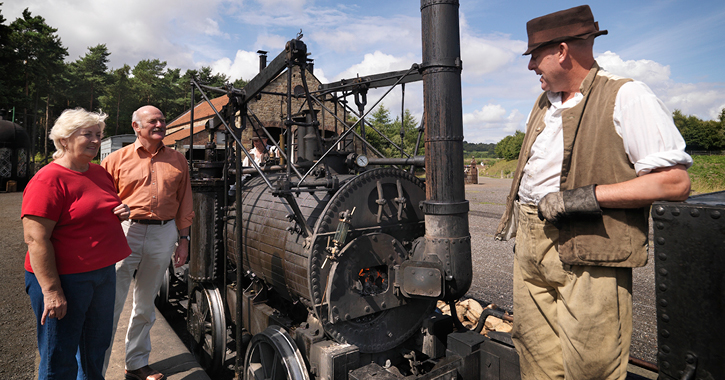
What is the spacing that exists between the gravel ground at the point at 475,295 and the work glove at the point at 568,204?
127 inches

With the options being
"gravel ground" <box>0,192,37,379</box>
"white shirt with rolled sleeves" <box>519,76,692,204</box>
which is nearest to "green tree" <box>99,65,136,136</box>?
"gravel ground" <box>0,192,37,379</box>

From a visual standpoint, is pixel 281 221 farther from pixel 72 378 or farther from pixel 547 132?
pixel 547 132

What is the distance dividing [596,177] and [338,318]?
2002 mm

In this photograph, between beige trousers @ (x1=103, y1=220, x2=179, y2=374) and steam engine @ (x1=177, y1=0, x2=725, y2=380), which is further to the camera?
beige trousers @ (x1=103, y1=220, x2=179, y2=374)

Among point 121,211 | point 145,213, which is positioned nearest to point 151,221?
point 145,213

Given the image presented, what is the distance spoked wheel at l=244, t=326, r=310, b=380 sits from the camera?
295cm

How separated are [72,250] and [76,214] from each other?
0.72ft

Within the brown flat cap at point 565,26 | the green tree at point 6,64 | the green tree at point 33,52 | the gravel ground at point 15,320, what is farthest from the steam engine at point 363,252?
the green tree at point 33,52

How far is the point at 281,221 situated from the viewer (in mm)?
3686

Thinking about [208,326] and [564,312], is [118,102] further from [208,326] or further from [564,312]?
[564,312]

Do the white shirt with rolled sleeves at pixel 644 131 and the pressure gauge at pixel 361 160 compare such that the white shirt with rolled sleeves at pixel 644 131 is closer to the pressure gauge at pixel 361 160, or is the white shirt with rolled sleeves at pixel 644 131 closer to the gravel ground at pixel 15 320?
the pressure gauge at pixel 361 160

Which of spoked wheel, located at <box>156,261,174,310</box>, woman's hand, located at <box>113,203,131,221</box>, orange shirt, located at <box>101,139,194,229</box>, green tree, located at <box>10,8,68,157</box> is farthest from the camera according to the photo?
green tree, located at <box>10,8,68,157</box>

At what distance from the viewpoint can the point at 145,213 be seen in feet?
11.1

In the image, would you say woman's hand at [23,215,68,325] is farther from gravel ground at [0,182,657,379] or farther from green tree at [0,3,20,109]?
green tree at [0,3,20,109]
